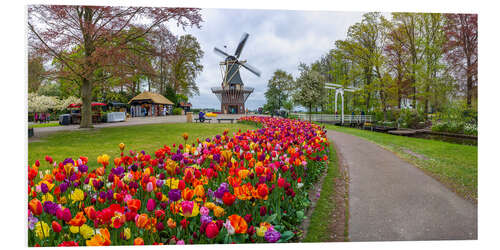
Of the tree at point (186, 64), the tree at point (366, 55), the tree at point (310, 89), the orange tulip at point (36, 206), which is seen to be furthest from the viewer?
the tree at point (310, 89)

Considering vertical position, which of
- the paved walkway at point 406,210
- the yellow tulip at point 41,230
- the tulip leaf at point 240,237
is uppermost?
the yellow tulip at point 41,230

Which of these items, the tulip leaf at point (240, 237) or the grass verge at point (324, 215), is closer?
the tulip leaf at point (240, 237)

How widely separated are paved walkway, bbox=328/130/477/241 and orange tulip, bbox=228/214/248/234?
1258mm

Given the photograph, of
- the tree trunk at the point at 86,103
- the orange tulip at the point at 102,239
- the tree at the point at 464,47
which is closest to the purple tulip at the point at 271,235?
the orange tulip at the point at 102,239

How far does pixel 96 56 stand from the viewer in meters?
4.93

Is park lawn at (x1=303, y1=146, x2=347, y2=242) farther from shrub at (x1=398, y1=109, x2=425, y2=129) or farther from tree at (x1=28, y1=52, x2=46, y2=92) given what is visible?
shrub at (x1=398, y1=109, x2=425, y2=129)

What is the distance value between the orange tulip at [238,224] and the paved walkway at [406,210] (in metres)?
1.26

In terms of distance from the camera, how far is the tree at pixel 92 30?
11.2 ft

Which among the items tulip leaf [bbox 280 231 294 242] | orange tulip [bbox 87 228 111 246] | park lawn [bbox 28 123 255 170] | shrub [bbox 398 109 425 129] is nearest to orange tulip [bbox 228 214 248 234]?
tulip leaf [bbox 280 231 294 242]

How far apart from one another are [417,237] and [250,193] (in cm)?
173

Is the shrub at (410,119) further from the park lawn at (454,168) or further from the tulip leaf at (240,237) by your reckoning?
the tulip leaf at (240,237)

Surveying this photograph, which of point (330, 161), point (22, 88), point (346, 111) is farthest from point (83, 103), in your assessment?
point (346, 111)

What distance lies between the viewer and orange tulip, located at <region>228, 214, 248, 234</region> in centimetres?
135
